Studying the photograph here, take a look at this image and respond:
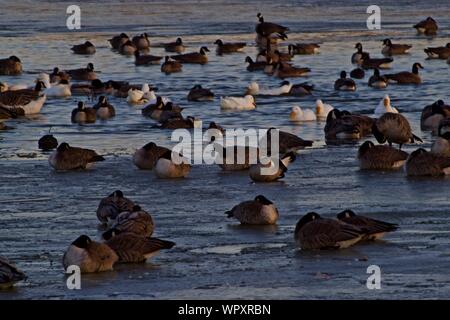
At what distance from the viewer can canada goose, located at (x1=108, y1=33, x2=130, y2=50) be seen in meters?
34.6

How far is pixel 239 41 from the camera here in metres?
37.3

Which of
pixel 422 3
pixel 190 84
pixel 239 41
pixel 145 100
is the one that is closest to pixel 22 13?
pixel 239 41

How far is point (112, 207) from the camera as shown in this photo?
13.1 m

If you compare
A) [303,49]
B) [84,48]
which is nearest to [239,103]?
[303,49]

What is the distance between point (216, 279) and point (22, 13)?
3482 cm

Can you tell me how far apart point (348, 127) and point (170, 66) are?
467 inches

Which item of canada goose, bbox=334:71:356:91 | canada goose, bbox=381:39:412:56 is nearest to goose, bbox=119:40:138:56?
canada goose, bbox=381:39:412:56

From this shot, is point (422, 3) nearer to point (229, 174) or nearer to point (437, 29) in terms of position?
point (437, 29)

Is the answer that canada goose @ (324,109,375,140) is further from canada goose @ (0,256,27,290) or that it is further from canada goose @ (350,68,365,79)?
canada goose @ (0,256,27,290)

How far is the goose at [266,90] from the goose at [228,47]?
25.6ft

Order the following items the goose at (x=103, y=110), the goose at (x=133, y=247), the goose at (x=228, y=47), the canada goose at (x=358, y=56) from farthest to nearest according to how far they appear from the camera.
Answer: the goose at (x=228, y=47) < the canada goose at (x=358, y=56) < the goose at (x=103, y=110) < the goose at (x=133, y=247)

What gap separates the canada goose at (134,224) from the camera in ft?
39.9

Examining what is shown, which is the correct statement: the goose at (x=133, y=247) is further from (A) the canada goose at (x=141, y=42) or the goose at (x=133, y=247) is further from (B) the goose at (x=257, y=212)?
(A) the canada goose at (x=141, y=42)

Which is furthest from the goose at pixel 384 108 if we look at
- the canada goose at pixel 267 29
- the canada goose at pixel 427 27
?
the canada goose at pixel 427 27
